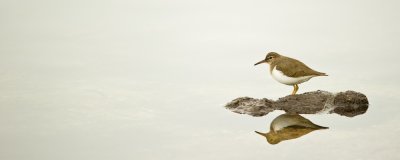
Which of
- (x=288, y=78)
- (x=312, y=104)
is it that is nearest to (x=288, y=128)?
(x=312, y=104)

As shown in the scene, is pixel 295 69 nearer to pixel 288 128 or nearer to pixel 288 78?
pixel 288 78

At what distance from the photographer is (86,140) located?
31.3 feet

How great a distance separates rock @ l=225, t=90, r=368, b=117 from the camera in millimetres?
10656

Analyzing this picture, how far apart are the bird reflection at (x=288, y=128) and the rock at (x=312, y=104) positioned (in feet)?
1.07

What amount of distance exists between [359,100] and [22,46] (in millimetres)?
8094

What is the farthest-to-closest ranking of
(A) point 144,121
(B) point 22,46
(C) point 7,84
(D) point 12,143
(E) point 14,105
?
(B) point 22,46 < (C) point 7,84 < (E) point 14,105 < (A) point 144,121 < (D) point 12,143

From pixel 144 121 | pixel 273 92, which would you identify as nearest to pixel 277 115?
pixel 273 92

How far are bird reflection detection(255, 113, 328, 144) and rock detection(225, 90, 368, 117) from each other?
33cm

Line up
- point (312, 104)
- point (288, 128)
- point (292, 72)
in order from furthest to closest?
point (292, 72) → point (312, 104) → point (288, 128)

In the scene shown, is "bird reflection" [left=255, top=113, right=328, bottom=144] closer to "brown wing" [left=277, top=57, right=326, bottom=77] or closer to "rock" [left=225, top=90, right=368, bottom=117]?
"rock" [left=225, top=90, right=368, bottom=117]

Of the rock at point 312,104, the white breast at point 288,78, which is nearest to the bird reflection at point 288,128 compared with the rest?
the rock at point 312,104

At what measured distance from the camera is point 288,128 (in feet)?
32.6

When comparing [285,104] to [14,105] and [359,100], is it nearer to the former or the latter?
[359,100]

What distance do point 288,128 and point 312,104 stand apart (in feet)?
3.43
